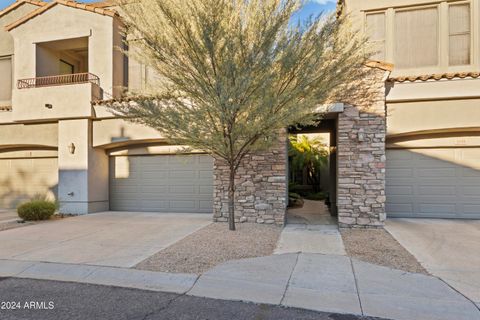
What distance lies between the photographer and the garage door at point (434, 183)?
9.07 meters

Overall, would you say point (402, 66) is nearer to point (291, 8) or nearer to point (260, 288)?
point (291, 8)

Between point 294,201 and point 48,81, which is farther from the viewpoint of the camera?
point 294,201

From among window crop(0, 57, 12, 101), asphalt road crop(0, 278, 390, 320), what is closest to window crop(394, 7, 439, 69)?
asphalt road crop(0, 278, 390, 320)

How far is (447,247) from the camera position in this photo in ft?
20.0

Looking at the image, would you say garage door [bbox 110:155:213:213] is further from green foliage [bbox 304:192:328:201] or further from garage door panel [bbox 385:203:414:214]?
green foliage [bbox 304:192:328:201]

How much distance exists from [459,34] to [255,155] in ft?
25.0

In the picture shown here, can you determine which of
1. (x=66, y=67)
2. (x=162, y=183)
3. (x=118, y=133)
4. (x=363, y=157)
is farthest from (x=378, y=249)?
(x=66, y=67)

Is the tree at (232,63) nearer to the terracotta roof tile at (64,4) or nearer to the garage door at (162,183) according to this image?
the garage door at (162,183)

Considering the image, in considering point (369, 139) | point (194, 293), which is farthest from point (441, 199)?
point (194, 293)

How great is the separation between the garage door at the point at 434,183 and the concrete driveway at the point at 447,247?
18.8 inches

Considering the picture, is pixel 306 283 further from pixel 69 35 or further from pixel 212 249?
pixel 69 35

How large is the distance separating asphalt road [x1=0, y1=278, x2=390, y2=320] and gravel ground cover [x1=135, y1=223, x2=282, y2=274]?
0.87 metres

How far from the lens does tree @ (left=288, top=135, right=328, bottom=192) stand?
16516 millimetres

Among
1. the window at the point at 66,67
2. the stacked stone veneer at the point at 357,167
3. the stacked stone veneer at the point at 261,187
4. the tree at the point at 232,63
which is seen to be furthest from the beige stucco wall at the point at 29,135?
the stacked stone veneer at the point at 357,167
